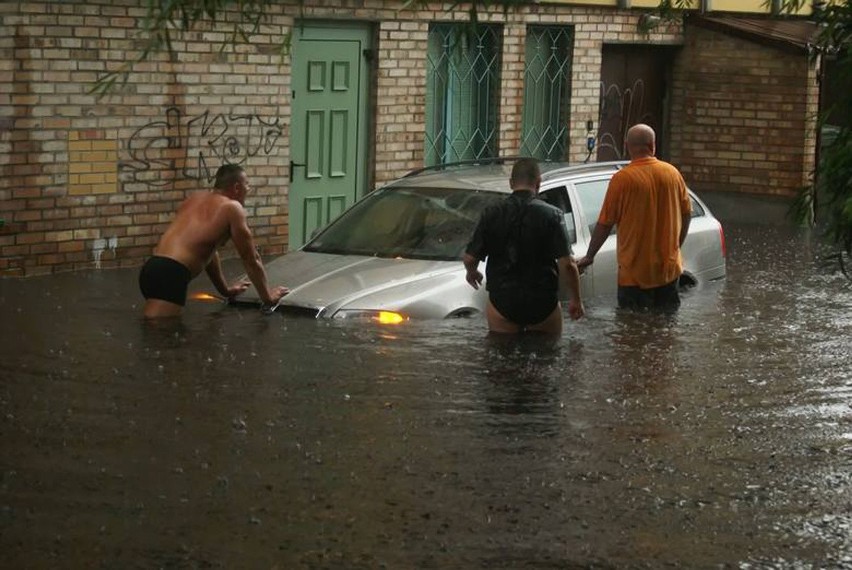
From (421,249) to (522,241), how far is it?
5.07ft

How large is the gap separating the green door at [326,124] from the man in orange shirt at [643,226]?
5.89 metres

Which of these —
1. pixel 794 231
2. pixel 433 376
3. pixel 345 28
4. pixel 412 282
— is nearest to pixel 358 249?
pixel 412 282

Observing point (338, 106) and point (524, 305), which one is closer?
point (524, 305)

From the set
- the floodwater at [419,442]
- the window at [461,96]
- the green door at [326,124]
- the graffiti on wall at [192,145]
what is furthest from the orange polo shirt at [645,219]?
the window at [461,96]

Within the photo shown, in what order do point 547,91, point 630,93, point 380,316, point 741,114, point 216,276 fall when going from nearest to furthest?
point 380,316 → point 216,276 → point 547,91 → point 630,93 → point 741,114

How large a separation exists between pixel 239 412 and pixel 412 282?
7.55ft

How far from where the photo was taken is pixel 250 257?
10594mm

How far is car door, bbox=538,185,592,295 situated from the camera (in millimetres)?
12133

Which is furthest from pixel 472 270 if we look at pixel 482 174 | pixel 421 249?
pixel 482 174

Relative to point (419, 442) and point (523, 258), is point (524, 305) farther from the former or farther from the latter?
point (419, 442)

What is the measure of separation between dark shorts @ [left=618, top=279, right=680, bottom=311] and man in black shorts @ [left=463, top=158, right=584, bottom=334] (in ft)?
4.21

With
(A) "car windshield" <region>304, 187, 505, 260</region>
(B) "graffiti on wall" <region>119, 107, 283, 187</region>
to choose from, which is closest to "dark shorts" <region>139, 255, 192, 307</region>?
(A) "car windshield" <region>304, 187, 505, 260</region>

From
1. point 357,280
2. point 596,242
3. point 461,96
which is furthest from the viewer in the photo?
point 461,96

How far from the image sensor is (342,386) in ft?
31.9
